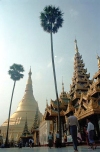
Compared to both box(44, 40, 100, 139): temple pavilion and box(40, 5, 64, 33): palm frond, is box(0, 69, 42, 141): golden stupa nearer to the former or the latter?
box(44, 40, 100, 139): temple pavilion

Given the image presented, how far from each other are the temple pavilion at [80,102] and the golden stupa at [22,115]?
2430 centimetres

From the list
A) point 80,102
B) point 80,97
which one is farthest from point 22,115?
point 80,102

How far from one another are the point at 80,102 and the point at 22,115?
135 ft

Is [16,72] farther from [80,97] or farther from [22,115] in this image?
[22,115]

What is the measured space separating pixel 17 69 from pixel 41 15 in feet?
52.6

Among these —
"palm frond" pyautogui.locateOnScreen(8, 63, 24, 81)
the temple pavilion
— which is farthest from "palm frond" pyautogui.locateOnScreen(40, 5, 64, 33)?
"palm frond" pyautogui.locateOnScreen(8, 63, 24, 81)

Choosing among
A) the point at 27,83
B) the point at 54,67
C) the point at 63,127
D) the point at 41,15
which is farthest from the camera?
the point at 27,83

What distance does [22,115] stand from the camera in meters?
56.7

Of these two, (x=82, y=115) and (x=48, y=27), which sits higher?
(x=48, y=27)

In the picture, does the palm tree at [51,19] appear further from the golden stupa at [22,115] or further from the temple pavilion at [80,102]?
the golden stupa at [22,115]

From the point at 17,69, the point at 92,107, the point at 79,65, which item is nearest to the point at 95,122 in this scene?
the point at 92,107

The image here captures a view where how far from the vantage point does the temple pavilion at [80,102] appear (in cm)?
1626

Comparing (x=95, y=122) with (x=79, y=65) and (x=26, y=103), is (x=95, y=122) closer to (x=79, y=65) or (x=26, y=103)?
(x=79, y=65)

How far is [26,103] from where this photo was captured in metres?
62.5
